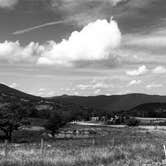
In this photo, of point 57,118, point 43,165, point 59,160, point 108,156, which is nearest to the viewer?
point 43,165

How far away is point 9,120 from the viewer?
182 feet

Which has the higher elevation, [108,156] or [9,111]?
[9,111]

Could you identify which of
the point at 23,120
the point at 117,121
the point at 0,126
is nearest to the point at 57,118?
the point at 23,120

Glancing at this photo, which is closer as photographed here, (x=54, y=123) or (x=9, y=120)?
(x=9, y=120)

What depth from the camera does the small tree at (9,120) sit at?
55.7 metres

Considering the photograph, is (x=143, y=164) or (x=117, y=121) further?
(x=117, y=121)

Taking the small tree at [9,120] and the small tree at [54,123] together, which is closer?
the small tree at [9,120]

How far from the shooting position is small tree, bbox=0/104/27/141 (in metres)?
55.7

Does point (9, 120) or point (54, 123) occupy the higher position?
point (9, 120)

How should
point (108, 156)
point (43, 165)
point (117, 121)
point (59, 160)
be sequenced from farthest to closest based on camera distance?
point (117, 121), point (108, 156), point (59, 160), point (43, 165)

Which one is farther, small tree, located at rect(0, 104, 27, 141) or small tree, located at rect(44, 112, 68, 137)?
small tree, located at rect(44, 112, 68, 137)

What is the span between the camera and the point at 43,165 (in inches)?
791

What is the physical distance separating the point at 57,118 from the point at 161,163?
47.5m

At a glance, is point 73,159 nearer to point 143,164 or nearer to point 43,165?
point 43,165
